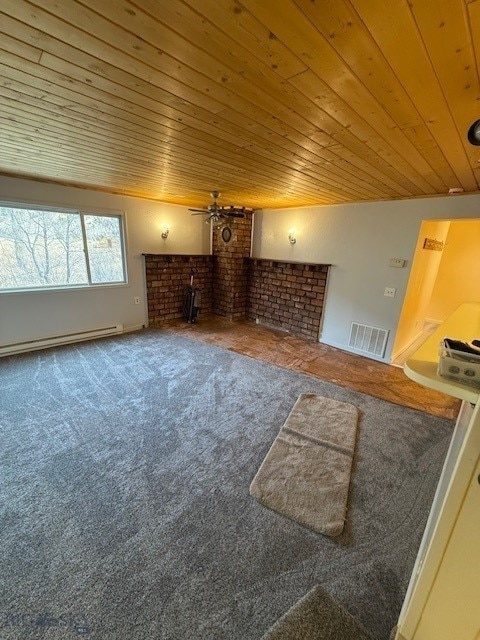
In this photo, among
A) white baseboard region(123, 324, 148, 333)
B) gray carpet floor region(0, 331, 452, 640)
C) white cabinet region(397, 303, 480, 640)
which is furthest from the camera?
white baseboard region(123, 324, 148, 333)

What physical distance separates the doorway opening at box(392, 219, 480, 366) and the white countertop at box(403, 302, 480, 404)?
7.68ft

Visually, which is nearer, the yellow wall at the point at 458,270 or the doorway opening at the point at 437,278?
the doorway opening at the point at 437,278

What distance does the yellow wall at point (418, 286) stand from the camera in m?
3.72

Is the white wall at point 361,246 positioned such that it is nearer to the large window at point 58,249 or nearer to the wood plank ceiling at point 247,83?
the wood plank ceiling at point 247,83

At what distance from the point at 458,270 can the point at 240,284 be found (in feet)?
15.1

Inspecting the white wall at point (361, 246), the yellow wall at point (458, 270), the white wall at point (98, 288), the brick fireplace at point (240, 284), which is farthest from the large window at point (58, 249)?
the yellow wall at point (458, 270)

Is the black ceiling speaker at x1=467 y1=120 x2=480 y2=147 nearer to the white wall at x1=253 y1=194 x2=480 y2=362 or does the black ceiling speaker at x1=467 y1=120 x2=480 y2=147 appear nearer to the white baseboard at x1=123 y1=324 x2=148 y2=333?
the white wall at x1=253 y1=194 x2=480 y2=362

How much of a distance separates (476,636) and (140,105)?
271 centimetres

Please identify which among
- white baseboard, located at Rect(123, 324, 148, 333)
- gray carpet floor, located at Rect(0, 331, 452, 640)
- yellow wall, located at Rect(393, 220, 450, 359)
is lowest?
gray carpet floor, located at Rect(0, 331, 452, 640)

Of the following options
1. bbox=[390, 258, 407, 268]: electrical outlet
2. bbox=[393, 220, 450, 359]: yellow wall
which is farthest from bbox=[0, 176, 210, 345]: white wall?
bbox=[393, 220, 450, 359]: yellow wall

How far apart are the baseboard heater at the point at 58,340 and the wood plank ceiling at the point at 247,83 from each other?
238 centimetres

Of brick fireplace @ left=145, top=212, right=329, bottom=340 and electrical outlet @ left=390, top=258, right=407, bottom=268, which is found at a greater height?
electrical outlet @ left=390, top=258, right=407, bottom=268

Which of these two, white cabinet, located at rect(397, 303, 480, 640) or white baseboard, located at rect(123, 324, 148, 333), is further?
white baseboard, located at rect(123, 324, 148, 333)

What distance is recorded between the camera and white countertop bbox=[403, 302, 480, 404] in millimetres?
812
